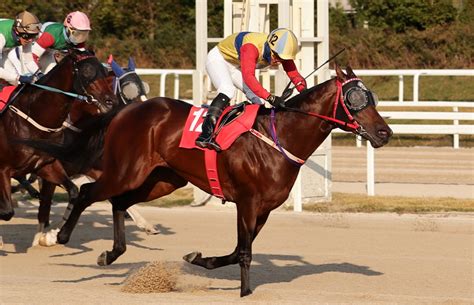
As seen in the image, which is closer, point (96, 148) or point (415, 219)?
point (96, 148)

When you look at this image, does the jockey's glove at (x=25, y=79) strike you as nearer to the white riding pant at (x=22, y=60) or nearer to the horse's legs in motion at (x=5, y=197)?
the white riding pant at (x=22, y=60)

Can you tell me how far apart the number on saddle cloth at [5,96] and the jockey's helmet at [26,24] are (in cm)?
45

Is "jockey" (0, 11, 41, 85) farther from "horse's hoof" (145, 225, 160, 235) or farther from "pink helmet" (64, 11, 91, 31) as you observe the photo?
"horse's hoof" (145, 225, 160, 235)

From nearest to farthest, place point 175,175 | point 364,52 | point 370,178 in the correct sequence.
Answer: point 175,175, point 370,178, point 364,52

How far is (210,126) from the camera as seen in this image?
26.3ft

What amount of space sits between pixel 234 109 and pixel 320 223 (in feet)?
11.8

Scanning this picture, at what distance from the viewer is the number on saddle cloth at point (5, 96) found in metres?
9.47

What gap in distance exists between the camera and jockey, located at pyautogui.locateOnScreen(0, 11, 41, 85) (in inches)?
377

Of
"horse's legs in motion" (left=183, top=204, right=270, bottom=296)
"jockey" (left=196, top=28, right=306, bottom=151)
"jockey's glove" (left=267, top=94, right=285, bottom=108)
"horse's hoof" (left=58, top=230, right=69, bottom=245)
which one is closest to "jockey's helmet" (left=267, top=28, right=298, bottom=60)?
"jockey" (left=196, top=28, right=306, bottom=151)

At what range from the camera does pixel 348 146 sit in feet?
59.4

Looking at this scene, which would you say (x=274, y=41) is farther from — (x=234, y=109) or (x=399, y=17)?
(x=399, y=17)

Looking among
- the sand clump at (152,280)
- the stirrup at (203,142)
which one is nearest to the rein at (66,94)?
the stirrup at (203,142)

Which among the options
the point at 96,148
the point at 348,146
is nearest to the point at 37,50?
the point at 96,148

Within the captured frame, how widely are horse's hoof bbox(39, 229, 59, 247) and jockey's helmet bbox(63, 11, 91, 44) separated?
5.26ft
